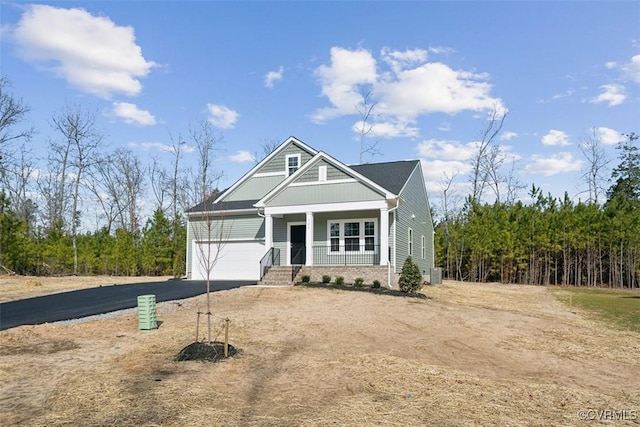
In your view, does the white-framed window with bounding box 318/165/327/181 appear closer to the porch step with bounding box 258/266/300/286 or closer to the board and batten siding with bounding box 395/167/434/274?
the board and batten siding with bounding box 395/167/434/274

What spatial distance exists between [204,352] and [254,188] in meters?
16.5

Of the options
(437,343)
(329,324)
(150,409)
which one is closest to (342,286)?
(329,324)

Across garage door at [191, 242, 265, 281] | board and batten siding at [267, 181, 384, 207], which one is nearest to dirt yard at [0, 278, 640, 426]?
board and batten siding at [267, 181, 384, 207]

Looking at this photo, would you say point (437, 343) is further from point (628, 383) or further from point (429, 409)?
point (429, 409)

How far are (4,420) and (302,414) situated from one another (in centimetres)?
306

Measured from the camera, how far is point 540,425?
14.8ft

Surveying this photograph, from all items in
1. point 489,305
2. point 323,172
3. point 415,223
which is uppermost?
point 323,172

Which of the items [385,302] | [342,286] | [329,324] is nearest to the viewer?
[329,324]

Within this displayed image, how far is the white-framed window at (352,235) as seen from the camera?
18.9 meters

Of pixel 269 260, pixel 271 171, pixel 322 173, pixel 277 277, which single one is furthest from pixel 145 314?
pixel 271 171

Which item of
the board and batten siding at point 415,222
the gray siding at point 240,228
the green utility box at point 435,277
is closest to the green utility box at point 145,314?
the gray siding at point 240,228

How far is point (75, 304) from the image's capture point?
13273 mm

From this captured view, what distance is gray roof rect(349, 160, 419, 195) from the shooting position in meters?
19.5

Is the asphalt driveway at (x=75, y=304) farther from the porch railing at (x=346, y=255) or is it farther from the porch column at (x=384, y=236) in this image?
the porch column at (x=384, y=236)
